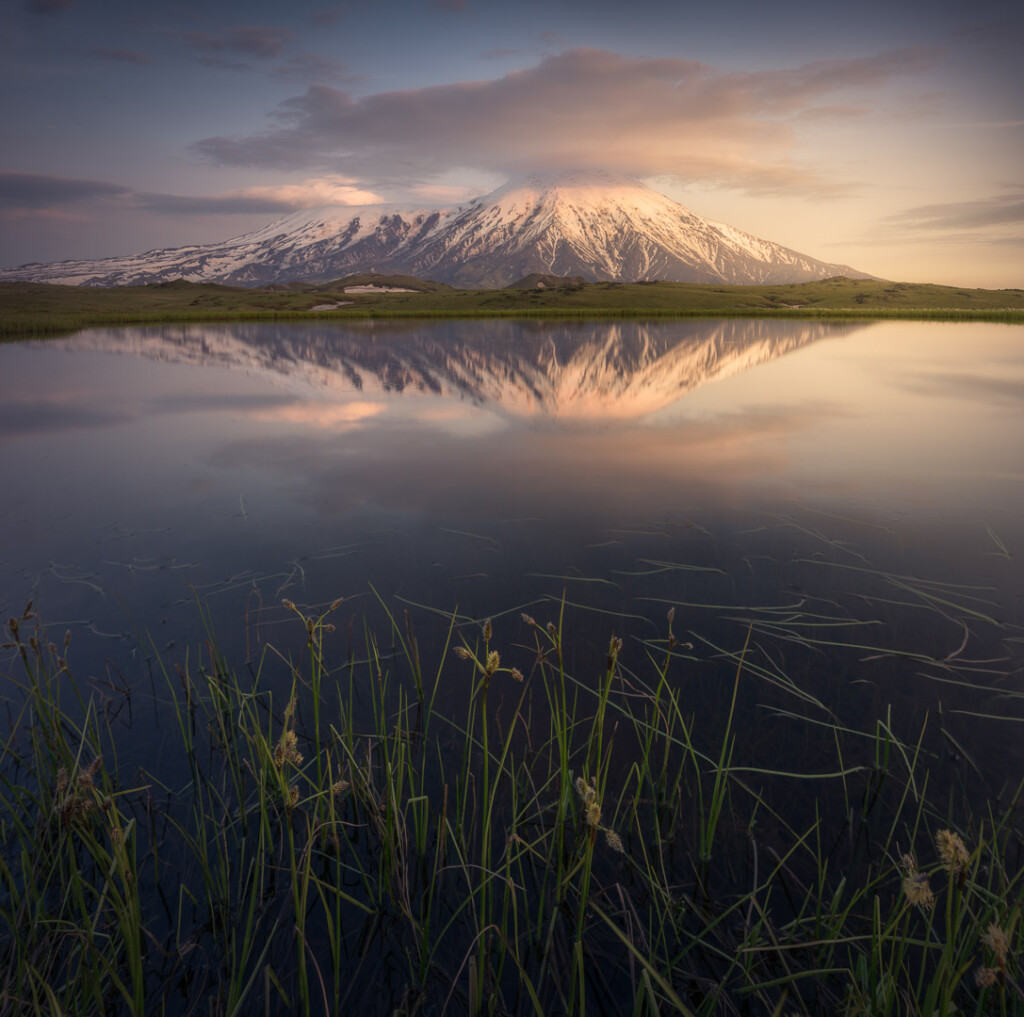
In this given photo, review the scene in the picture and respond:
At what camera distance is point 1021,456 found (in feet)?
39.1

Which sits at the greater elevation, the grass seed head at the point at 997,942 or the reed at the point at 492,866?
the grass seed head at the point at 997,942

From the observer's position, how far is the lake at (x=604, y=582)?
3.78 meters

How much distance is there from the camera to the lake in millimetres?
3777

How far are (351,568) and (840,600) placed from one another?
5322 millimetres

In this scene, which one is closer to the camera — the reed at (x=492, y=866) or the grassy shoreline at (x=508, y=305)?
the reed at (x=492, y=866)

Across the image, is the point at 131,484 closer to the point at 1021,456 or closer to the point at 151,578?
the point at 151,578

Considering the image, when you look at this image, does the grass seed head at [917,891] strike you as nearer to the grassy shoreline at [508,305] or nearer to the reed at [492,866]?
the reed at [492,866]

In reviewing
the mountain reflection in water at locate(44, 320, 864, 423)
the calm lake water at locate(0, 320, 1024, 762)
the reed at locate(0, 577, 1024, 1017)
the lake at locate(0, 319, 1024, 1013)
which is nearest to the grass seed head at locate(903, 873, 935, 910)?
the reed at locate(0, 577, 1024, 1017)

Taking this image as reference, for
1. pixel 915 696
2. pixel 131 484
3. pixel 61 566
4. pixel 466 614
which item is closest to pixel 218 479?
pixel 131 484

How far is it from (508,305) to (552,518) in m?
95.5

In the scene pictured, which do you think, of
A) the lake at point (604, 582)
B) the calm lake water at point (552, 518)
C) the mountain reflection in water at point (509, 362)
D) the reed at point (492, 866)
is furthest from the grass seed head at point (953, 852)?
the mountain reflection in water at point (509, 362)

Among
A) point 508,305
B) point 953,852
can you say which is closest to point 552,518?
point 953,852

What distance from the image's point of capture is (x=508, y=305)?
9831 centimetres

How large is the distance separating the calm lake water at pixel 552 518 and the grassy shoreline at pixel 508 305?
166ft
